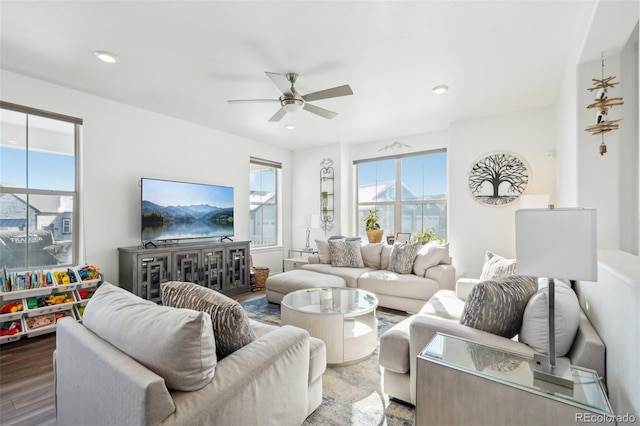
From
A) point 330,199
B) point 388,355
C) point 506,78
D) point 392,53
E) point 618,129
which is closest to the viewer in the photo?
point 388,355

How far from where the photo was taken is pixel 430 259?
12.3ft

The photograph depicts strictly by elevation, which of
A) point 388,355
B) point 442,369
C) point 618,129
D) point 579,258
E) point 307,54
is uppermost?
point 307,54

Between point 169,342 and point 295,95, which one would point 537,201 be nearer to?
point 295,95

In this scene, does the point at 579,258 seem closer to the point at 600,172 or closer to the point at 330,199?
the point at 600,172

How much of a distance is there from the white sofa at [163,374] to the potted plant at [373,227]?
3.54 meters

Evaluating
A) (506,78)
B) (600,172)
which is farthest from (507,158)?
(600,172)

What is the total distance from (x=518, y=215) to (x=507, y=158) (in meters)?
3.35

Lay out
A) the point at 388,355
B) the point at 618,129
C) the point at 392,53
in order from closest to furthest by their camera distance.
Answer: the point at 388,355 → the point at 618,129 → the point at 392,53

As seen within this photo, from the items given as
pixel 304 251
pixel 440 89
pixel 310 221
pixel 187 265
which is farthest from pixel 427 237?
pixel 187 265

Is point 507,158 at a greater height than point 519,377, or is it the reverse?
point 507,158

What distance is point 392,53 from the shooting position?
97.4 inches

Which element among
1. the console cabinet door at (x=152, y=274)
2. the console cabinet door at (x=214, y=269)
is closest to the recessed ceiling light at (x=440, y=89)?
the console cabinet door at (x=214, y=269)

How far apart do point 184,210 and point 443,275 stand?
3570mm

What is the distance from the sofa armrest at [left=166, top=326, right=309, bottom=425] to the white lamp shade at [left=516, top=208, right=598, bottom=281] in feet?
3.72
